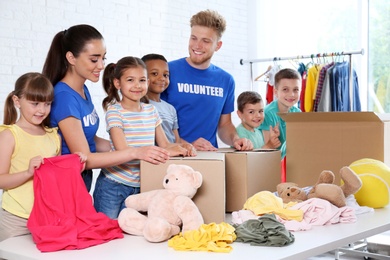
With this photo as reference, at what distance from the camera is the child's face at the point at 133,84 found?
2.00 m

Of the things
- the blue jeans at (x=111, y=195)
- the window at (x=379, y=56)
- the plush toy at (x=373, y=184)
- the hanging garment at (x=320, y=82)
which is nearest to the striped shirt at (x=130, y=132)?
the blue jeans at (x=111, y=195)

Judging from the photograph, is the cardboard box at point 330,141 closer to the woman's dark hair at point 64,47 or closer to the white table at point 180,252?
the white table at point 180,252

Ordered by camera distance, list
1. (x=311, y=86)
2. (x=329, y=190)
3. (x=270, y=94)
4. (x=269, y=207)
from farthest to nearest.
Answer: (x=270, y=94) → (x=311, y=86) → (x=329, y=190) → (x=269, y=207)

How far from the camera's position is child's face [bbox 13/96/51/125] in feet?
5.71

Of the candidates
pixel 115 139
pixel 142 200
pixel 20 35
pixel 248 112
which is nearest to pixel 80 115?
pixel 115 139

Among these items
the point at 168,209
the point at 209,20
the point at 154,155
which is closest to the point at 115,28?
the point at 209,20

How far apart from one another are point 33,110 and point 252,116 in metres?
1.50

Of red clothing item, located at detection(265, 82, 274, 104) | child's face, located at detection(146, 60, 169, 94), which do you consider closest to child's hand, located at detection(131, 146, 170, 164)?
child's face, located at detection(146, 60, 169, 94)

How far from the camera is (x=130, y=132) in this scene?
198 centimetres

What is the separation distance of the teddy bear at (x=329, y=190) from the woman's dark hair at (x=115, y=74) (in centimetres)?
68

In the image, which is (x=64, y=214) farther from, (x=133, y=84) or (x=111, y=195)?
(x=133, y=84)

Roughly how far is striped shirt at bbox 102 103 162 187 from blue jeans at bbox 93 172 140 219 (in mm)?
18

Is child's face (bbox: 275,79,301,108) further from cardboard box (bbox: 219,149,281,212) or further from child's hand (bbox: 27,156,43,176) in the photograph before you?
child's hand (bbox: 27,156,43,176)

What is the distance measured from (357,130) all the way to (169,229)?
1.00 meters
